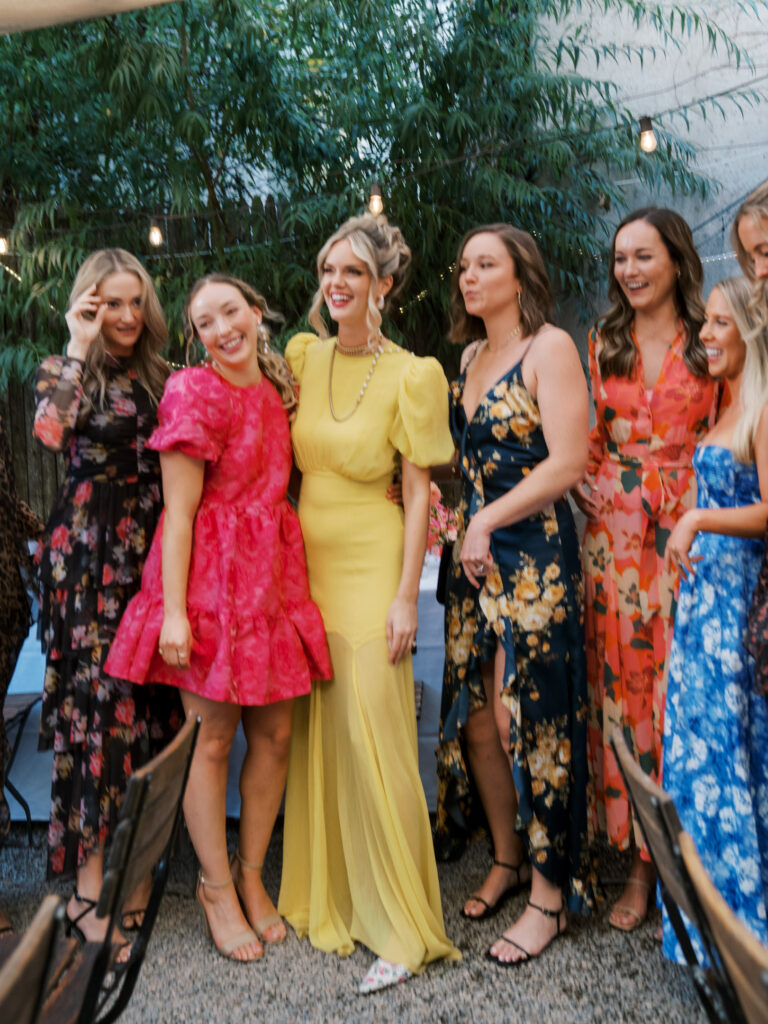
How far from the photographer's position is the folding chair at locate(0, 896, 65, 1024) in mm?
846

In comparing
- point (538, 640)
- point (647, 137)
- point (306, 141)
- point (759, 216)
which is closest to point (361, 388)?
point (538, 640)

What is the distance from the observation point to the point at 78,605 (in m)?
2.45

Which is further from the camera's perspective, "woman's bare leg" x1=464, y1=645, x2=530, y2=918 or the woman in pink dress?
"woman's bare leg" x1=464, y1=645, x2=530, y2=918

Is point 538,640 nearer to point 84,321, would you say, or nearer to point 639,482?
point 639,482

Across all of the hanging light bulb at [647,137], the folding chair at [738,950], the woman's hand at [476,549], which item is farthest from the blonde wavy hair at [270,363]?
the hanging light bulb at [647,137]

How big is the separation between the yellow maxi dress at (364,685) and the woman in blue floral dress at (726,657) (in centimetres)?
61

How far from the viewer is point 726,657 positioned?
209cm

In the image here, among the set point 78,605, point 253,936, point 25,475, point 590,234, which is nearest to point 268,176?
point 590,234

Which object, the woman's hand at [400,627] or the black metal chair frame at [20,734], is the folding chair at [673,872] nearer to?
the woman's hand at [400,627]

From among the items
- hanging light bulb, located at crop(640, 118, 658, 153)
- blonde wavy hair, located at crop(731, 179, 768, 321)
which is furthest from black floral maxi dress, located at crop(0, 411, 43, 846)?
hanging light bulb, located at crop(640, 118, 658, 153)

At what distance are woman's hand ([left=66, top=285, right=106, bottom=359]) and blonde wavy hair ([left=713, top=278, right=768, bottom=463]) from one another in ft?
5.04

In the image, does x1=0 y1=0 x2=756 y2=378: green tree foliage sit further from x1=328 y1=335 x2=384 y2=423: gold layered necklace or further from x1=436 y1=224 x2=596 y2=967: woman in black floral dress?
x1=436 y1=224 x2=596 y2=967: woman in black floral dress

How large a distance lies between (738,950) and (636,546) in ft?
5.29

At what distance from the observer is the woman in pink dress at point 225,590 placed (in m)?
2.28
